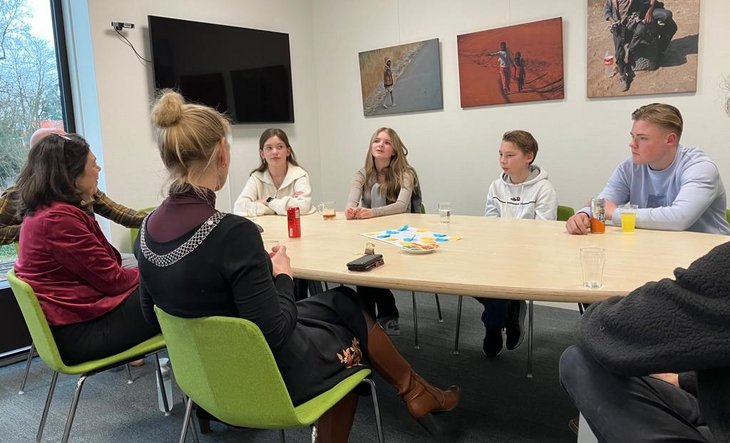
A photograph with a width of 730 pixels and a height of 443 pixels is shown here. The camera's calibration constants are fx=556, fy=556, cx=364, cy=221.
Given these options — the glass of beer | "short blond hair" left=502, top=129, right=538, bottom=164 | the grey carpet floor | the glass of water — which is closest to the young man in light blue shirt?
"short blond hair" left=502, top=129, right=538, bottom=164

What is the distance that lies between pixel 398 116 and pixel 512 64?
1086 mm

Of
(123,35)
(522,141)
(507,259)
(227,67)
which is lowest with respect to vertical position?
(507,259)

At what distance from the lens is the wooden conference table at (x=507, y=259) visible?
1604 millimetres

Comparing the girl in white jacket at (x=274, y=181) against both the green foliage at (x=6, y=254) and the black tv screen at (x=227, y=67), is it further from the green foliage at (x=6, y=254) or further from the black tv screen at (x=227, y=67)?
the green foliage at (x=6, y=254)

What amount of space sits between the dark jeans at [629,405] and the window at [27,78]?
11.6 ft

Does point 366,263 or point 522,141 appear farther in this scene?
point 522,141

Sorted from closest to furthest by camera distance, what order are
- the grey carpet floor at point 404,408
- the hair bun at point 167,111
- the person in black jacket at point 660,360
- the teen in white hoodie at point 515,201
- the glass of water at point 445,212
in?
the person in black jacket at point 660,360 < the hair bun at point 167,111 < the grey carpet floor at point 404,408 < the glass of water at point 445,212 < the teen in white hoodie at point 515,201

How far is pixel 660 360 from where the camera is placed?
94cm

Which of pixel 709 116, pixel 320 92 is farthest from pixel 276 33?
pixel 709 116

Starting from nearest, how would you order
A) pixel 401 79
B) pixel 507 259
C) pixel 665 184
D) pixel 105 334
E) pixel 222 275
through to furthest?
pixel 222 275, pixel 507 259, pixel 105 334, pixel 665 184, pixel 401 79

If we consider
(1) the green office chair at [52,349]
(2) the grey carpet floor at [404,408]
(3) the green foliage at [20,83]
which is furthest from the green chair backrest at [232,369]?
(3) the green foliage at [20,83]

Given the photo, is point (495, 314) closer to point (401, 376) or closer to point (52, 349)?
point (401, 376)

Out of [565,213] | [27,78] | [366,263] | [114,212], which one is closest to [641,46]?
[565,213]

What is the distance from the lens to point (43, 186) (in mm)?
2080
